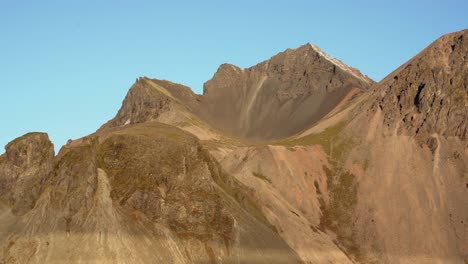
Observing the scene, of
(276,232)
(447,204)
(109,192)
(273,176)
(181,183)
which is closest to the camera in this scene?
(109,192)

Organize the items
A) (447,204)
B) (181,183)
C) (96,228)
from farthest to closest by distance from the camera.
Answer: (447,204)
(181,183)
(96,228)

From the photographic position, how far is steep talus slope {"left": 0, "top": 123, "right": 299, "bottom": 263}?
121812 mm

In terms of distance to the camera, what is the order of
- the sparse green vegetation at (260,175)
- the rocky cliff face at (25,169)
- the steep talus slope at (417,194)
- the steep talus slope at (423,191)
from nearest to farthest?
the rocky cliff face at (25,169) → the steep talus slope at (417,194) → the steep talus slope at (423,191) → the sparse green vegetation at (260,175)

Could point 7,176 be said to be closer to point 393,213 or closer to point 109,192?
point 109,192

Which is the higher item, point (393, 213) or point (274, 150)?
point (274, 150)

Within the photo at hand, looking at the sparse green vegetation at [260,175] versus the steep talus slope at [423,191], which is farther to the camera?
the sparse green vegetation at [260,175]

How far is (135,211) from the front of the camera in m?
136

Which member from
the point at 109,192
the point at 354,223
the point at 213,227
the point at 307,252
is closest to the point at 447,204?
the point at 354,223

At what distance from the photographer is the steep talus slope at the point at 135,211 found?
122 m

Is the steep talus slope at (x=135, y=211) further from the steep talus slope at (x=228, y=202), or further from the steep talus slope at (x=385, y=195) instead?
the steep talus slope at (x=385, y=195)

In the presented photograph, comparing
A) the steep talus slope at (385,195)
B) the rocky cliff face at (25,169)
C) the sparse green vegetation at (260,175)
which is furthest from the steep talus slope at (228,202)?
the sparse green vegetation at (260,175)

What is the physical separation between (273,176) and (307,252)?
37.9m

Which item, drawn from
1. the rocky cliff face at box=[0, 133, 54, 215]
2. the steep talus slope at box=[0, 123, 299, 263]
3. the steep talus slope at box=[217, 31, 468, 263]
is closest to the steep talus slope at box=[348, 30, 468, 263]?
the steep talus slope at box=[217, 31, 468, 263]

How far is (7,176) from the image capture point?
131 meters
